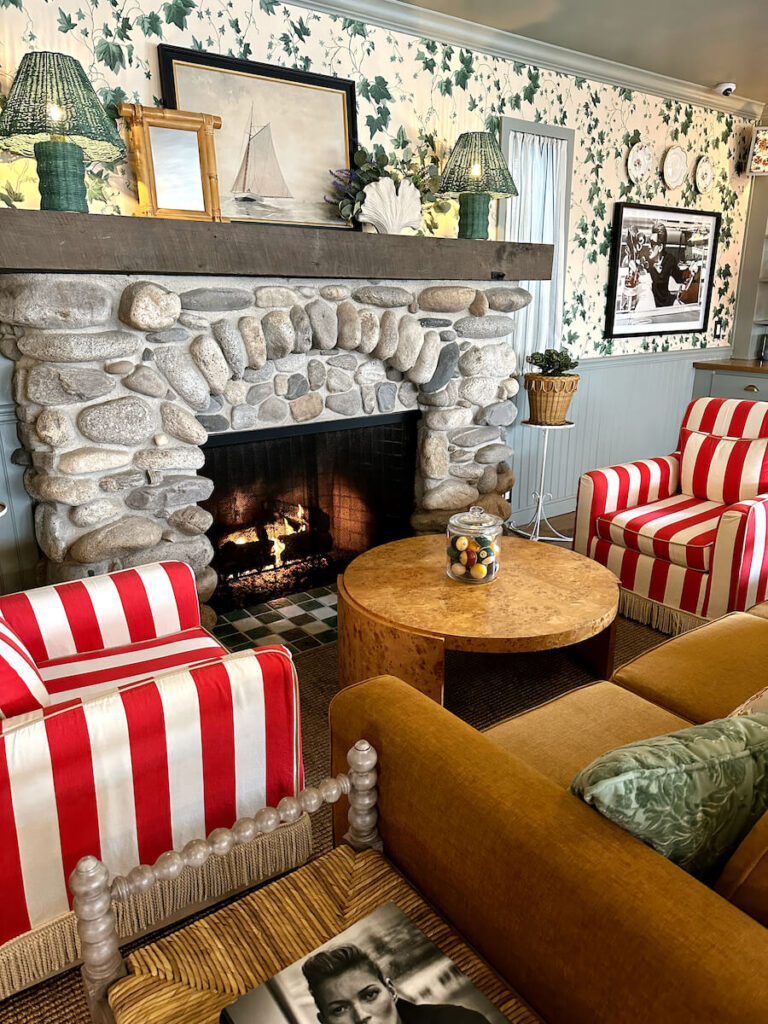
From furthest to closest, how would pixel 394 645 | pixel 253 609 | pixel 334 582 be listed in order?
pixel 334 582 < pixel 253 609 < pixel 394 645

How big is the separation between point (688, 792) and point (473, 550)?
133 centimetres

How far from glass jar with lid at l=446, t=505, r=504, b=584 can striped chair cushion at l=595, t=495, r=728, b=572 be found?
0.87 m

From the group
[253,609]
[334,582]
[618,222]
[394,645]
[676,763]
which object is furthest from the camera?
[618,222]

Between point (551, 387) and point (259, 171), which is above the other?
point (259, 171)

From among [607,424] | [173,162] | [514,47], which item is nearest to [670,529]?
[607,424]

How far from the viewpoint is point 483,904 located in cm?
109

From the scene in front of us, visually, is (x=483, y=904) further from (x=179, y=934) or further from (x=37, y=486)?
(x=37, y=486)

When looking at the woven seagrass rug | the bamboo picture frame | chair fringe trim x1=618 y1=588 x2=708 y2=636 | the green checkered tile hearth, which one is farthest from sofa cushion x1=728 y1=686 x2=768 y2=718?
the bamboo picture frame

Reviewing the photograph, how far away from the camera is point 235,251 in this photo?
2.46 m

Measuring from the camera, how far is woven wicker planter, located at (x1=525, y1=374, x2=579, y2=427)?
3559 millimetres

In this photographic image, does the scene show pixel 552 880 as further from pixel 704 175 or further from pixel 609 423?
pixel 704 175

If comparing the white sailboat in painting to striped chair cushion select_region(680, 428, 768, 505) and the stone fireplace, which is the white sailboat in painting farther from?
striped chair cushion select_region(680, 428, 768, 505)

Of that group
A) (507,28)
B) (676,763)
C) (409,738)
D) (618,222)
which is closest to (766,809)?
(676,763)

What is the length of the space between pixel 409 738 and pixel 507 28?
11.1ft
